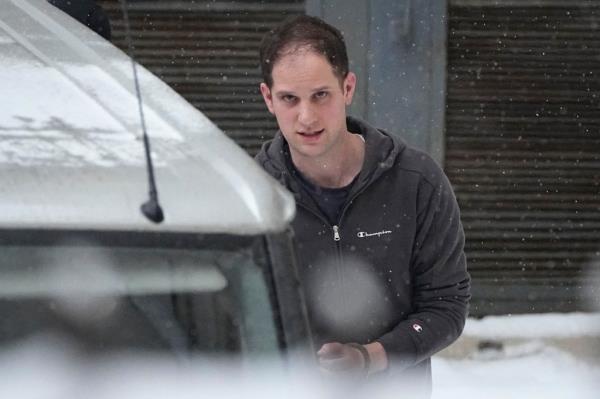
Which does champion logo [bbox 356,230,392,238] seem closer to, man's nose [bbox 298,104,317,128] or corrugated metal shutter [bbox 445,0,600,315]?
man's nose [bbox 298,104,317,128]

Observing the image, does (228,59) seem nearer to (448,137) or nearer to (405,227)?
(448,137)

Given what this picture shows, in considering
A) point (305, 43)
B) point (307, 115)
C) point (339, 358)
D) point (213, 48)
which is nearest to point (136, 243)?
point (339, 358)

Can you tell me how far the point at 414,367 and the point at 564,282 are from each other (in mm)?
5376

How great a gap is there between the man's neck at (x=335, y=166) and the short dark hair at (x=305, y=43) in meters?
0.19

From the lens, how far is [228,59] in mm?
7996

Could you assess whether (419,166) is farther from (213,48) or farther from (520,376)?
(213,48)

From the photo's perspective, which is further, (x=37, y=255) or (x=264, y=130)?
→ (x=264, y=130)

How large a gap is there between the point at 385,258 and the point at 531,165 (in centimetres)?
546

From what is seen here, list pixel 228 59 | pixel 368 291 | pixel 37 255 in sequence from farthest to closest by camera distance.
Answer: pixel 228 59
pixel 368 291
pixel 37 255

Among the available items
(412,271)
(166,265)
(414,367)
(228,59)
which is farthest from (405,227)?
(228,59)

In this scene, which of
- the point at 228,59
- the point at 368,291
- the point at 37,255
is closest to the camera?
the point at 37,255

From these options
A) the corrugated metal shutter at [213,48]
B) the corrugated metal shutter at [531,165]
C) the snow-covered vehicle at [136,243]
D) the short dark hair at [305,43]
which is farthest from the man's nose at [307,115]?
the corrugated metal shutter at [531,165]

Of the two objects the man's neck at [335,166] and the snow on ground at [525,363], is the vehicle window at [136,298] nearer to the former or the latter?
the man's neck at [335,166]

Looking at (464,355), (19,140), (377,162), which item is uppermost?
(19,140)
